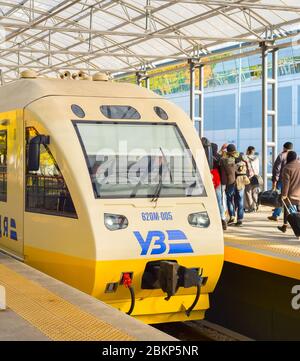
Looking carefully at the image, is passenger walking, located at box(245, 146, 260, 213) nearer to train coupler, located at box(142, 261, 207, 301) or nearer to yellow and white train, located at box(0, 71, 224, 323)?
yellow and white train, located at box(0, 71, 224, 323)

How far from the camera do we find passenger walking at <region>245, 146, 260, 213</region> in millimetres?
15367

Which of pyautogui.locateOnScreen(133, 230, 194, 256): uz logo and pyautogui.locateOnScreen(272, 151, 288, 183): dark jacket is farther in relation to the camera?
pyautogui.locateOnScreen(272, 151, 288, 183): dark jacket

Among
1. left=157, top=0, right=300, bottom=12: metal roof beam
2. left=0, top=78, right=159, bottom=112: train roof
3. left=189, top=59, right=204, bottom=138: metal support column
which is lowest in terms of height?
left=0, top=78, right=159, bottom=112: train roof

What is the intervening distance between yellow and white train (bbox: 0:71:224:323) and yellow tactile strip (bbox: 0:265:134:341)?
2.73 feet

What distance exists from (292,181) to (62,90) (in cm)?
441

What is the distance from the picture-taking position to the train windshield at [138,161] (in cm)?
776

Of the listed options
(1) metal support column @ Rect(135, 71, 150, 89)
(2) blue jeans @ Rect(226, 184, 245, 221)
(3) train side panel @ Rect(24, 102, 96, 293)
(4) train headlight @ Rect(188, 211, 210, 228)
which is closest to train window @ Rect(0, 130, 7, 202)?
(3) train side panel @ Rect(24, 102, 96, 293)

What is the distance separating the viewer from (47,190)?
8086 millimetres

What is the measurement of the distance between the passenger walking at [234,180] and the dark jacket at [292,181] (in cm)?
159

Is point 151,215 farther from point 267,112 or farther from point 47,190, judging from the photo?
point 267,112

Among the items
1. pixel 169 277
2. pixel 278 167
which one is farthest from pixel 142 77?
pixel 169 277
